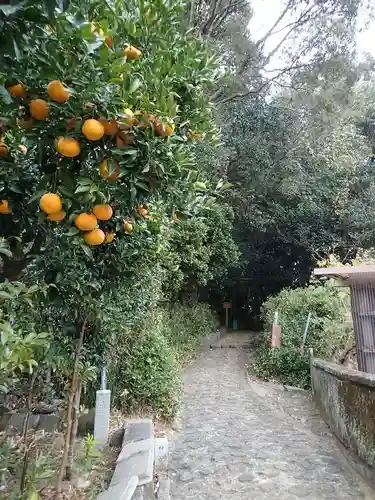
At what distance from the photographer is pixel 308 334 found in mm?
9422

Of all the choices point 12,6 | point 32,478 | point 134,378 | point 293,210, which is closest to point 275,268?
point 293,210

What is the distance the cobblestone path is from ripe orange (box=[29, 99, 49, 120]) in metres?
3.56

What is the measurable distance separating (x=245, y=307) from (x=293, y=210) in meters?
8.89

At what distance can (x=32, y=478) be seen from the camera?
292cm

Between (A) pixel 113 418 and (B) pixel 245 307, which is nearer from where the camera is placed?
(A) pixel 113 418

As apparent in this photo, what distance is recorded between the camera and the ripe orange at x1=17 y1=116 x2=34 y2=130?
1.84 m

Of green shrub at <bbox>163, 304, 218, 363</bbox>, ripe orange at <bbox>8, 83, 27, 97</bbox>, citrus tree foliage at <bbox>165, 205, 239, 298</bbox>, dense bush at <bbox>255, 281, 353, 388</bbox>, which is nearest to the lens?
ripe orange at <bbox>8, 83, 27, 97</bbox>

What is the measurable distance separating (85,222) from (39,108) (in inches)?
20.2

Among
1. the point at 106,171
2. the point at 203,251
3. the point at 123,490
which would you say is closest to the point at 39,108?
the point at 106,171

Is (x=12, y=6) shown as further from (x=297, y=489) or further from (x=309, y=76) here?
(x=309, y=76)

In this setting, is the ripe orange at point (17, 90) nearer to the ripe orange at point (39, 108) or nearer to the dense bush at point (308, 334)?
the ripe orange at point (39, 108)

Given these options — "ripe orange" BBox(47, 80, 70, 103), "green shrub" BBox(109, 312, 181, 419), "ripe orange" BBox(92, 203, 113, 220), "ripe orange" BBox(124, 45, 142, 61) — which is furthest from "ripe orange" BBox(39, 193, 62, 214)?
"green shrub" BBox(109, 312, 181, 419)

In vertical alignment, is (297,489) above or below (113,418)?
below

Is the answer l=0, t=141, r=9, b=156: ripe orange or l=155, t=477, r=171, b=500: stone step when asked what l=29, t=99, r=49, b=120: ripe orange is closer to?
l=0, t=141, r=9, b=156: ripe orange
